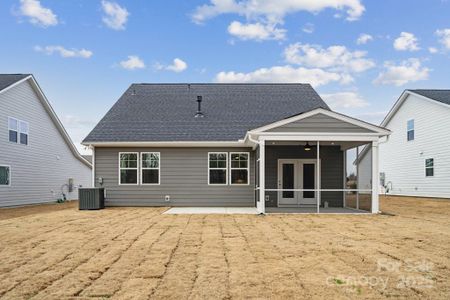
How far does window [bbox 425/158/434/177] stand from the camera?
2098 cm

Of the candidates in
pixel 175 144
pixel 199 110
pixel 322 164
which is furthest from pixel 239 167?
pixel 199 110

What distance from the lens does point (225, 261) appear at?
20.1 feet

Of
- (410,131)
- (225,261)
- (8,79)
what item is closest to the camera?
(225,261)

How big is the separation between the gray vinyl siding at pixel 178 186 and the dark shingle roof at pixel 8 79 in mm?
6107

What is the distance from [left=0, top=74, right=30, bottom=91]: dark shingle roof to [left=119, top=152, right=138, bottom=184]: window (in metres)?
6.74

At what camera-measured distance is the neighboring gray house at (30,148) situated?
714 inches

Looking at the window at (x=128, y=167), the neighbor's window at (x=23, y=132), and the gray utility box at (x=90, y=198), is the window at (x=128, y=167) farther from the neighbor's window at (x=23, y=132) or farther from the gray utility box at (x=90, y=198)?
the neighbor's window at (x=23, y=132)

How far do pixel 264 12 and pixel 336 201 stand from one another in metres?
8.53

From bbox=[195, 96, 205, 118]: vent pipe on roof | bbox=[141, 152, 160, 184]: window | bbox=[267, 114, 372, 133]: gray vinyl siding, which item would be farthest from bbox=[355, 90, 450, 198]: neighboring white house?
bbox=[141, 152, 160, 184]: window

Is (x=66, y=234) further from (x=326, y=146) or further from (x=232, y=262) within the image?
(x=326, y=146)

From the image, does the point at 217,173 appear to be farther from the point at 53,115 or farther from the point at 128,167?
the point at 53,115

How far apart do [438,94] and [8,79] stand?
2259 cm

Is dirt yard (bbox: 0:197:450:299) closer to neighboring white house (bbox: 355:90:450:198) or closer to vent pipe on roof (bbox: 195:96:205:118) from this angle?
vent pipe on roof (bbox: 195:96:205:118)

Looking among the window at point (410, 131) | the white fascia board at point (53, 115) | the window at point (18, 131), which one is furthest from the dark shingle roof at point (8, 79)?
the window at point (410, 131)
